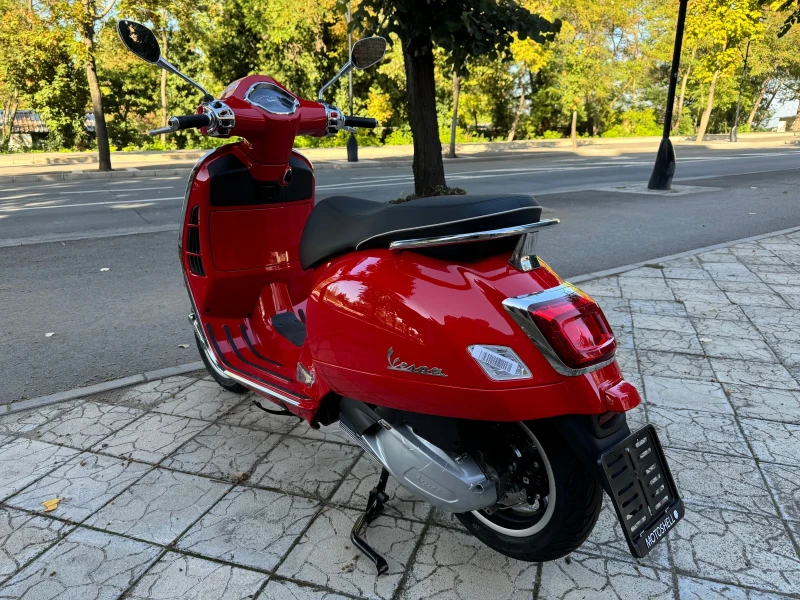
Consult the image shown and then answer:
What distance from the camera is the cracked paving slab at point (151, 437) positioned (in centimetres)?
301

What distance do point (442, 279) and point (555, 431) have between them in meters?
0.59

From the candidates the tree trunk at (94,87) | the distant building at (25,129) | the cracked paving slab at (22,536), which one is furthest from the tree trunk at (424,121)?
the distant building at (25,129)

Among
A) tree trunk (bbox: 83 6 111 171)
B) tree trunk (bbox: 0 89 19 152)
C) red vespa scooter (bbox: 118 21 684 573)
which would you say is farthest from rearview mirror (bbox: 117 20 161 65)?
tree trunk (bbox: 0 89 19 152)

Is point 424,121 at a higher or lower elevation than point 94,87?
lower

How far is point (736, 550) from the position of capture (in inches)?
90.4

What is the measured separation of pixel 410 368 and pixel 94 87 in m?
17.5

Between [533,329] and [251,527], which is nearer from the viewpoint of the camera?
[533,329]

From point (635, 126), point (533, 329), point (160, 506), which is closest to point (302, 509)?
point (160, 506)

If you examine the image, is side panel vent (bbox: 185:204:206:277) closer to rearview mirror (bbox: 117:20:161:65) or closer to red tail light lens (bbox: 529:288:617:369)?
rearview mirror (bbox: 117:20:161:65)

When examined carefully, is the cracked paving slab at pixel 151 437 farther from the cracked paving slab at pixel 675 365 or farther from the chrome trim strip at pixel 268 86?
the cracked paving slab at pixel 675 365

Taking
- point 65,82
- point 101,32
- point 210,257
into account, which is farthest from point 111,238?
point 65,82

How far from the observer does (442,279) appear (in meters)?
1.93

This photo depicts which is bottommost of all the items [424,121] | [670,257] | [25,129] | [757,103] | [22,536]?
[22,536]

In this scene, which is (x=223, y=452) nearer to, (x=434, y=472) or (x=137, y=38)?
(x=434, y=472)
